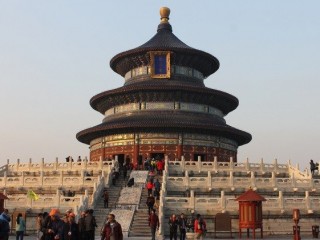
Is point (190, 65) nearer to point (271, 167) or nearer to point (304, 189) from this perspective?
point (271, 167)

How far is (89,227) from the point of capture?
53.5 feet

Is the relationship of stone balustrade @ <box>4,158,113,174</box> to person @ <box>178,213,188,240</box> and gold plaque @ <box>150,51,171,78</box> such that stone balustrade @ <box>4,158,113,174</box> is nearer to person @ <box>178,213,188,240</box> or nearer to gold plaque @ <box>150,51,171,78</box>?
person @ <box>178,213,188,240</box>

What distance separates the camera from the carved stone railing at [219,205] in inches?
1079

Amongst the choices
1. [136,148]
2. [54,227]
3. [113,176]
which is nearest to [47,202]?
[113,176]

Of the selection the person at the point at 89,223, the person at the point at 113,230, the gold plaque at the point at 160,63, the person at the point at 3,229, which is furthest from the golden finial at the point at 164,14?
the person at the point at 3,229

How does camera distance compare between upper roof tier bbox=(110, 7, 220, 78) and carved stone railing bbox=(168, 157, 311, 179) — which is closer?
carved stone railing bbox=(168, 157, 311, 179)

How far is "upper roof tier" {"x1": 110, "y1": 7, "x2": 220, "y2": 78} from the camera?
184 ft

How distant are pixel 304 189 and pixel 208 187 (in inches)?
229

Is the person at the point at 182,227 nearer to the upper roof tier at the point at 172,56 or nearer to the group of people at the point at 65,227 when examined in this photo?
the group of people at the point at 65,227

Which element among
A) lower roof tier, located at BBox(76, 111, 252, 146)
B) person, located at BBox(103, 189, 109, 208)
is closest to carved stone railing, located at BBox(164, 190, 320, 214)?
person, located at BBox(103, 189, 109, 208)

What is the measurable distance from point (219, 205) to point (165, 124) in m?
22.3

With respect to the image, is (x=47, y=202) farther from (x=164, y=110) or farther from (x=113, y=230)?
(x=164, y=110)

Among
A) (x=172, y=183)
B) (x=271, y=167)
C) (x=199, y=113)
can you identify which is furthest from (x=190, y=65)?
(x=172, y=183)

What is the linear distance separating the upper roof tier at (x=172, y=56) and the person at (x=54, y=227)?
137 feet
